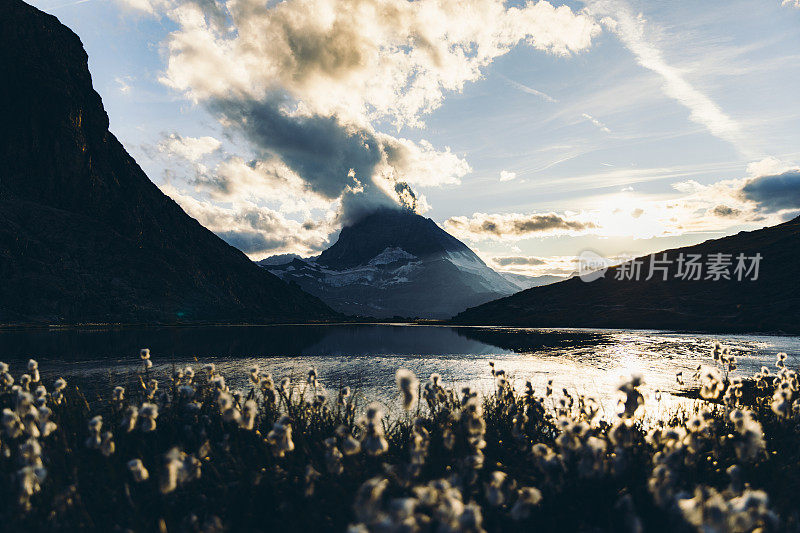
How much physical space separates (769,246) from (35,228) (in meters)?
131

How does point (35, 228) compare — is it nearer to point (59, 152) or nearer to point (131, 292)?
point (131, 292)

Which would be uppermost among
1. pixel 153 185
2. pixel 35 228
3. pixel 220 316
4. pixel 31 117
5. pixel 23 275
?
pixel 31 117

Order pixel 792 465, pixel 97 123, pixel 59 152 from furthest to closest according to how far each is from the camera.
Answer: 1. pixel 97 123
2. pixel 59 152
3. pixel 792 465

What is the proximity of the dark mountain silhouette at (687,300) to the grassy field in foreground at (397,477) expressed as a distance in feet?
152

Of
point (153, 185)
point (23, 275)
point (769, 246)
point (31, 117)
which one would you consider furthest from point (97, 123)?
point (769, 246)

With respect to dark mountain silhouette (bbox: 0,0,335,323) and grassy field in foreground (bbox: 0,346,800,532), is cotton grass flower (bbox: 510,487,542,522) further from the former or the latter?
dark mountain silhouette (bbox: 0,0,335,323)

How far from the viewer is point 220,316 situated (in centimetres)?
9544

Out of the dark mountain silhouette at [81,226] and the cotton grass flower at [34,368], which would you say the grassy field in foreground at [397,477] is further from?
the dark mountain silhouette at [81,226]

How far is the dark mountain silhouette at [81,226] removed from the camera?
250 ft

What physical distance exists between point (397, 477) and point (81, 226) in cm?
11412

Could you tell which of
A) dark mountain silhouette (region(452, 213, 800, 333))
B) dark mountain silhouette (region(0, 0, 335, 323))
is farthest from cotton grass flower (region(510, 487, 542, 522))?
dark mountain silhouette (region(0, 0, 335, 323))

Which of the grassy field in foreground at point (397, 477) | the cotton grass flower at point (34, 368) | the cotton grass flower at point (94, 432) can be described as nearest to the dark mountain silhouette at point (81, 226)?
the cotton grass flower at point (34, 368)

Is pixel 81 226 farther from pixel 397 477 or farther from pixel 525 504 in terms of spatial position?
pixel 525 504

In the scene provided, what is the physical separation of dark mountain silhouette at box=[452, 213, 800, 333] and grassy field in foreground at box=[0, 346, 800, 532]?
152ft
